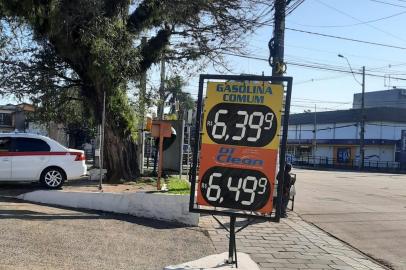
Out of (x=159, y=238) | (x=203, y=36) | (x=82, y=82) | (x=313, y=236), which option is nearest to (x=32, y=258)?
(x=159, y=238)

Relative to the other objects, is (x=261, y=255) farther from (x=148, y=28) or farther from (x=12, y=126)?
(x=12, y=126)

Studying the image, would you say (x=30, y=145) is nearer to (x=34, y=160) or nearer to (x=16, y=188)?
(x=34, y=160)

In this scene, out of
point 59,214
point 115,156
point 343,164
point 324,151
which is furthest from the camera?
point 324,151

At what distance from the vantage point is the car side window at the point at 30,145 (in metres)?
15.2

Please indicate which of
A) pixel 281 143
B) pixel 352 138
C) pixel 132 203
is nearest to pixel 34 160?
pixel 132 203

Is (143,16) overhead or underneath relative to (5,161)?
overhead

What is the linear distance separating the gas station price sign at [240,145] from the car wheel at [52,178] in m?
9.87

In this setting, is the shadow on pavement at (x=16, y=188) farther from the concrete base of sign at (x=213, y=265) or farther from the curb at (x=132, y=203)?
the concrete base of sign at (x=213, y=265)

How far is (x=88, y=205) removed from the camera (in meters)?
12.6

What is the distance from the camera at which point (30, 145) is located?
50.3ft

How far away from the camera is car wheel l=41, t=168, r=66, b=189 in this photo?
15.3 meters

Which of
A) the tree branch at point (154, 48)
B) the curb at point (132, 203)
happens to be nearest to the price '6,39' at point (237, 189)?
the curb at point (132, 203)

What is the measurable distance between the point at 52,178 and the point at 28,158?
0.86 meters

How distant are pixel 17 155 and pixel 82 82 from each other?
12.9 feet
